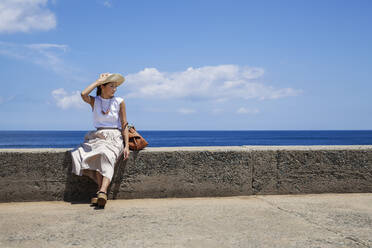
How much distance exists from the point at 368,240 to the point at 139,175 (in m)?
2.73

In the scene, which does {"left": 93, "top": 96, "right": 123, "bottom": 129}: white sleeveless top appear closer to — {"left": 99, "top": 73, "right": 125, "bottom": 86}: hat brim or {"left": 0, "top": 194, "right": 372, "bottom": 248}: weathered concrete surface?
{"left": 99, "top": 73, "right": 125, "bottom": 86}: hat brim

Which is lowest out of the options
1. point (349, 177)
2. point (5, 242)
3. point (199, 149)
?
point (5, 242)

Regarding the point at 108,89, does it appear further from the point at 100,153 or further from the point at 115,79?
the point at 100,153

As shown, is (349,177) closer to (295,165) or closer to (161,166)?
(295,165)

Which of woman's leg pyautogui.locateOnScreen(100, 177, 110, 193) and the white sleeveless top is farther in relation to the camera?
the white sleeveless top

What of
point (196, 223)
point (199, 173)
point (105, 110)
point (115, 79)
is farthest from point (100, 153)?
point (196, 223)

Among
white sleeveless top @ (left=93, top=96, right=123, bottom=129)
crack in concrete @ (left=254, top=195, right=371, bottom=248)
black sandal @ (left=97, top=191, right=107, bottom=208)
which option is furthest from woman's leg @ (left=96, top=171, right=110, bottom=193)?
crack in concrete @ (left=254, top=195, right=371, bottom=248)

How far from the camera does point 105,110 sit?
479cm

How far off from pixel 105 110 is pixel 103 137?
1.18 ft

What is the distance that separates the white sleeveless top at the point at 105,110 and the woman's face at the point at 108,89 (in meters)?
0.07

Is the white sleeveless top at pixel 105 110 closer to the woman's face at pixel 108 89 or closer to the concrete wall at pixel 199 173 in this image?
the woman's face at pixel 108 89

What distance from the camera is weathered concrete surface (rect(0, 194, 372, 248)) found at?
9.64ft

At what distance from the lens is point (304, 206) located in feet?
13.8

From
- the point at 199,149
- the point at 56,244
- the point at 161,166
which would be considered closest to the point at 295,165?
the point at 199,149
